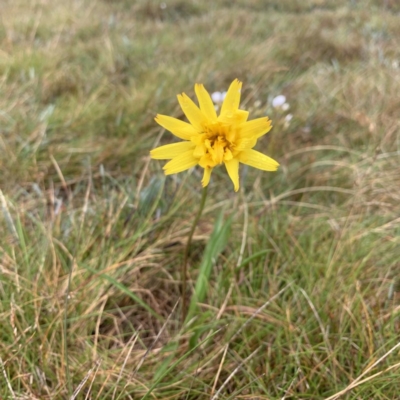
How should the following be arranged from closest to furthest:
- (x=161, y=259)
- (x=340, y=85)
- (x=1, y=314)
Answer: (x=1, y=314) < (x=161, y=259) < (x=340, y=85)

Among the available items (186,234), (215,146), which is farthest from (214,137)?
(186,234)

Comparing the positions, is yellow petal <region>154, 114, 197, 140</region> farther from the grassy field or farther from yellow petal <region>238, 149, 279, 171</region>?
the grassy field

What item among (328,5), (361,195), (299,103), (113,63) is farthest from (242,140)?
(328,5)

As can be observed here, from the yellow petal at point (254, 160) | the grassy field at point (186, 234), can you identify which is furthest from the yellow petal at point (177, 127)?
the grassy field at point (186, 234)

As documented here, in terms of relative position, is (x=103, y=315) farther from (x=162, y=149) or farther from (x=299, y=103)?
(x=299, y=103)

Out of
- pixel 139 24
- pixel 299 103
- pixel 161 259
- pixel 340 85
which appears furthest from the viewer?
pixel 139 24

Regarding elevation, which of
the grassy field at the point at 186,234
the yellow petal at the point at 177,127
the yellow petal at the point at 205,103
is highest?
the yellow petal at the point at 205,103

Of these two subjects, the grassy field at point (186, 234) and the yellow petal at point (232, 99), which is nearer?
the yellow petal at point (232, 99)

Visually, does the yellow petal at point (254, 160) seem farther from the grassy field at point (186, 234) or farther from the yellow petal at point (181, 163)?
the grassy field at point (186, 234)
